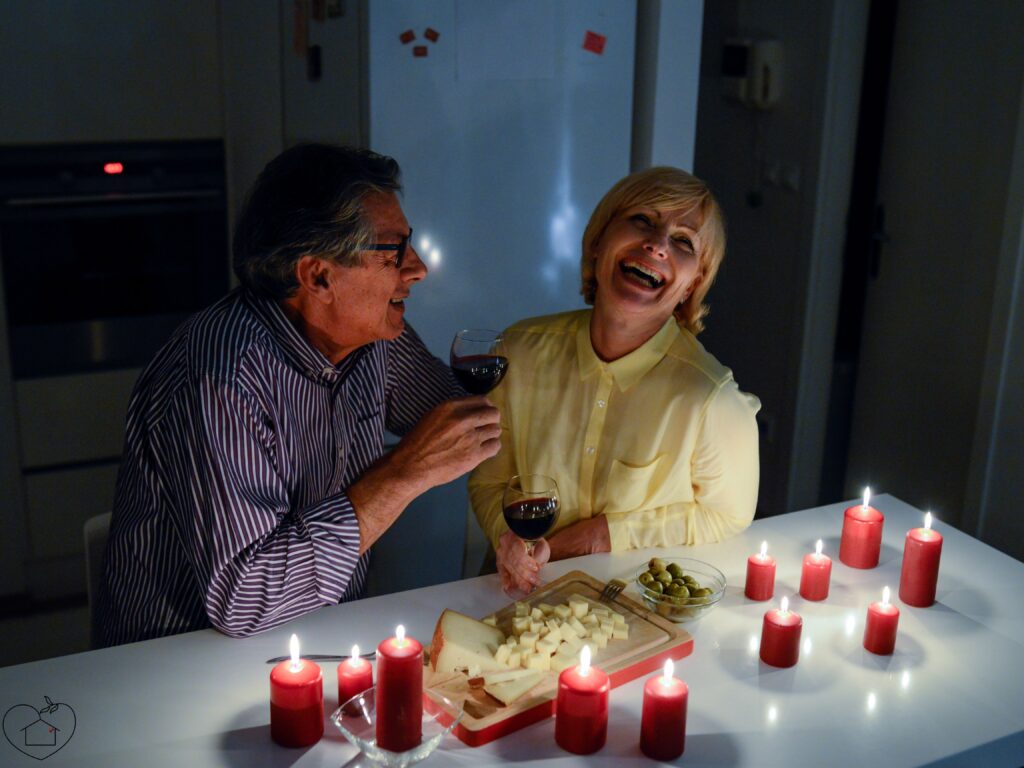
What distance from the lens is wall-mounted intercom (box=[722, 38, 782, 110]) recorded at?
3771mm

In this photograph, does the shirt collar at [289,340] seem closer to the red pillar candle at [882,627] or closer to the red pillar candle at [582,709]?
the red pillar candle at [582,709]

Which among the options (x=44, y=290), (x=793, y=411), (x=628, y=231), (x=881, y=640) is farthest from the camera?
(x=793, y=411)

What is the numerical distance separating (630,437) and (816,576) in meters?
0.43

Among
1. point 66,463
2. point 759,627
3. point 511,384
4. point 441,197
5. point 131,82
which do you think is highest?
point 131,82

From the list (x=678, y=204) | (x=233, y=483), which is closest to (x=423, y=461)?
(x=233, y=483)

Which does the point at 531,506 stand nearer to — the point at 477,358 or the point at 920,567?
the point at 477,358

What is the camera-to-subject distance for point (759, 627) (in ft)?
5.58

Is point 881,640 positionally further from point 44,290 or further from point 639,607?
point 44,290

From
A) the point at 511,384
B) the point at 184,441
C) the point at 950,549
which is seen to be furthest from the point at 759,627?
the point at 184,441

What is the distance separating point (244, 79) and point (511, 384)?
1699mm

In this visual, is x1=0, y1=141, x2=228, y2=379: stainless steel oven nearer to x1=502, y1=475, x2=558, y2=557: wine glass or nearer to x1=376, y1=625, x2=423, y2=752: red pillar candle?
x1=502, y1=475, x2=558, y2=557: wine glass

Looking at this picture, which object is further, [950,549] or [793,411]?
[793,411]

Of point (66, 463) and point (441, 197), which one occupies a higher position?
point (441, 197)

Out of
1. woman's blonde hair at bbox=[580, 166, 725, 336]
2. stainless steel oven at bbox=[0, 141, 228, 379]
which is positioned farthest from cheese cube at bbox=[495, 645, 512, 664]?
stainless steel oven at bbox=[0, 141, 228, 379]
